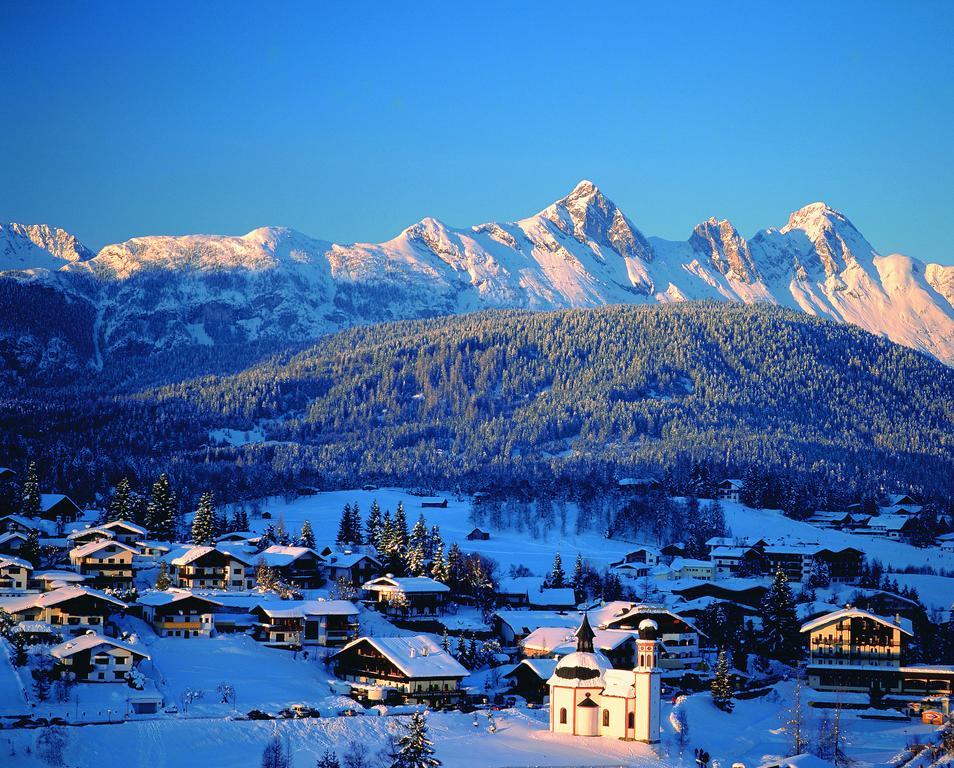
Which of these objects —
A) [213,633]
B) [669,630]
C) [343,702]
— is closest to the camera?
[343,702]

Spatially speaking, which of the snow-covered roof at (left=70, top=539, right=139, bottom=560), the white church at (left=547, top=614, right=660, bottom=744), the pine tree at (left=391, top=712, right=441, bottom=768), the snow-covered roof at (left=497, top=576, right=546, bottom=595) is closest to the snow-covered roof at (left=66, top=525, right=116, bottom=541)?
the snow-covered roof at (left=70, top=539, right=139, bottom=560)

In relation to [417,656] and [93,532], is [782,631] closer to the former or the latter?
[417,656]

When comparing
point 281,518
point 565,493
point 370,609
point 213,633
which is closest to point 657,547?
point 565,493

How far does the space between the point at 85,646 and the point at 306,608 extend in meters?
20.5

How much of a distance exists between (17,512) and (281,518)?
25.6 m

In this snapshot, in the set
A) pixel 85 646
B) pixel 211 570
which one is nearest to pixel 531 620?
pixel 211 570

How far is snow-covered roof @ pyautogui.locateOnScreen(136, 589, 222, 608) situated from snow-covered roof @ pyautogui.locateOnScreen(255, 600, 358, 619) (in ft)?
9.95

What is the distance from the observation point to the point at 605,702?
80.4m

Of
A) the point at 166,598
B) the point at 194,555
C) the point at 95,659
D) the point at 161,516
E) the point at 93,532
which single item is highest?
the point at 161,516

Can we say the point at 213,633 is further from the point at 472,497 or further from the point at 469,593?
the point at 472,497

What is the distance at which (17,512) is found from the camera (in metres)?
131

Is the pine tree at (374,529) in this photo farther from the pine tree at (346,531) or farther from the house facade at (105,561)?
the house facade at (105,561)

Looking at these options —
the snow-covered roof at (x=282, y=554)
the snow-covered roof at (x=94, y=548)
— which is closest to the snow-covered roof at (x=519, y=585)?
the snow-covered roof at (x=282, y=554)

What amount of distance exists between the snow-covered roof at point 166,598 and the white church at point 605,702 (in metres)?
23.9
